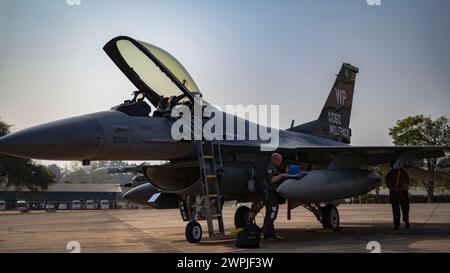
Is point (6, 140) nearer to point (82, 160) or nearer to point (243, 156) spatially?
point (82, 160)

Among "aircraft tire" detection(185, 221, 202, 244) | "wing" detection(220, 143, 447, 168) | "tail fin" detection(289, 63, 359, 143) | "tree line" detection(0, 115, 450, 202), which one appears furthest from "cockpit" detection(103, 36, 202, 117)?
"tree line" detection(0, 115, 450, 202)

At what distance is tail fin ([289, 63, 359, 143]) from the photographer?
14344 mm

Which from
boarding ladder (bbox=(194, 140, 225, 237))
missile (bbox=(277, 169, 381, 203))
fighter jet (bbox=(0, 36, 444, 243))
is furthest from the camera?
boarding ladder (bbox=(194, 140, 225, 237))

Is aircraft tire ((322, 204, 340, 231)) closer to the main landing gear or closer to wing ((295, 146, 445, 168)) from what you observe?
the main landing gear

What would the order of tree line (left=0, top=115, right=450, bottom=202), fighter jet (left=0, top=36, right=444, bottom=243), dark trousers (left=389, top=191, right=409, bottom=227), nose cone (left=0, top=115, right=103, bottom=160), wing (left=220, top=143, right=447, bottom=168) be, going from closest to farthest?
nose cone (left=0, top=115, right=103, bottom=160) → fighter jet (left=0, top=36, right=444, bottom=243) → wing (left=220, top=143, right=447, bottom=168) → dark trousers (left=389, top=191, right=409, bottom=227) → tree line (left=0, top=115, right=450, bottom=202)

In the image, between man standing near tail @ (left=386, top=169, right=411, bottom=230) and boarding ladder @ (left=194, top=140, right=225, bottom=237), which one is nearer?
boarding ladder @ (left=194, top=140, right=225, bottom=237)

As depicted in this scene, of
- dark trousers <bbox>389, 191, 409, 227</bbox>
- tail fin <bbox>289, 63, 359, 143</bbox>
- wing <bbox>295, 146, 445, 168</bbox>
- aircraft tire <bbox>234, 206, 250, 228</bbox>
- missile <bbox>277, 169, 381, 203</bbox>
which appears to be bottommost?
aircraft tire <bbox>234, 206, 250, 228</bbox>

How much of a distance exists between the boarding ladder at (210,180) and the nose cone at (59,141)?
1.86 metres

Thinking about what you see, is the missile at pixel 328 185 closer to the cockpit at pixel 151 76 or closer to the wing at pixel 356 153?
the wing at pixel 356 153

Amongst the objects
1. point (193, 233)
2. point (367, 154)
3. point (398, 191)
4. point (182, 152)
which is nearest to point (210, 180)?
point (182, 152)

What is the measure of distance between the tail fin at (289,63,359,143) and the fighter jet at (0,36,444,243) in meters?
2.28

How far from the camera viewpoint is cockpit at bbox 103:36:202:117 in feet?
30.7

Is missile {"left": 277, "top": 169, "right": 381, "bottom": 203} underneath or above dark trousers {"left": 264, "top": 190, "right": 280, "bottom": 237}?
above

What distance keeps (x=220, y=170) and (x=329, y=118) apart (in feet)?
19.7
